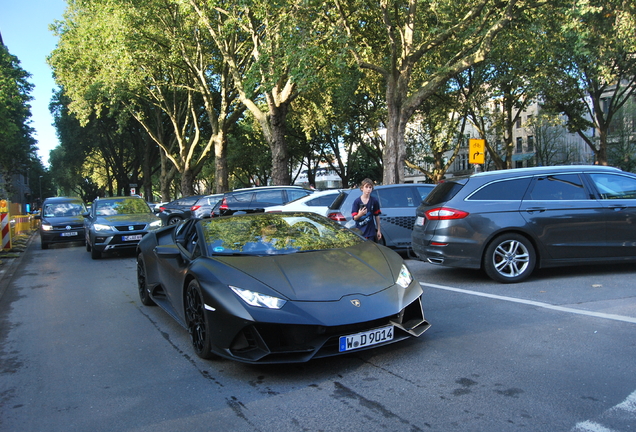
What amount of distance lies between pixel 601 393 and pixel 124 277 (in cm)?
900

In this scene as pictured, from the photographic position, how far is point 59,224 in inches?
715

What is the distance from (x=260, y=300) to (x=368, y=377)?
1025 mm

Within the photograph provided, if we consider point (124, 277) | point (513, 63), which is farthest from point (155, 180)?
point (124, 277)

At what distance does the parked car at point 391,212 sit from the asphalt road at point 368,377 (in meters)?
3.70

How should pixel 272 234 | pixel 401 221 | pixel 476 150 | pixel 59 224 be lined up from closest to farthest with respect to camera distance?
1. pixel 272 234
2. pixel 401 221
3. pixel 476 150
4. pixel 59 224

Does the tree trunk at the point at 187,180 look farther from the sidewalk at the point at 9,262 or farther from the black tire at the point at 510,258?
the black tire at the point at 510,258

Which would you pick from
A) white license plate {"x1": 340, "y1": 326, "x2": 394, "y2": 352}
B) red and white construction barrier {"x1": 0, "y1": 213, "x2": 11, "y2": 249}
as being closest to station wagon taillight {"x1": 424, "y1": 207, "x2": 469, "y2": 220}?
white license plate {"x1": 340, "y1": 326, "x2": 394, "y2": 352}

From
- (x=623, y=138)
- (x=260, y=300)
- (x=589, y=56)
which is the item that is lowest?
(x=260, y=300)

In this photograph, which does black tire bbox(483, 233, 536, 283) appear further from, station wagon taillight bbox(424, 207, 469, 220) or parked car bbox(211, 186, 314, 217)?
parked car bbox(211, 186, 314, 217)

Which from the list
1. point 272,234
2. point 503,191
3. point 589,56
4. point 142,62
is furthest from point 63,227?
point 589,56

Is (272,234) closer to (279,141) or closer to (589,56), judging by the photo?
(279,141)

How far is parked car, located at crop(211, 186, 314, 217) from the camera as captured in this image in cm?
1611

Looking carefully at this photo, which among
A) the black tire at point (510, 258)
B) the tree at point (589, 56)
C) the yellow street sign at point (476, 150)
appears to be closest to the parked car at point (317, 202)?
the black tire at point (510, 258)

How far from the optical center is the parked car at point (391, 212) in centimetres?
1064
